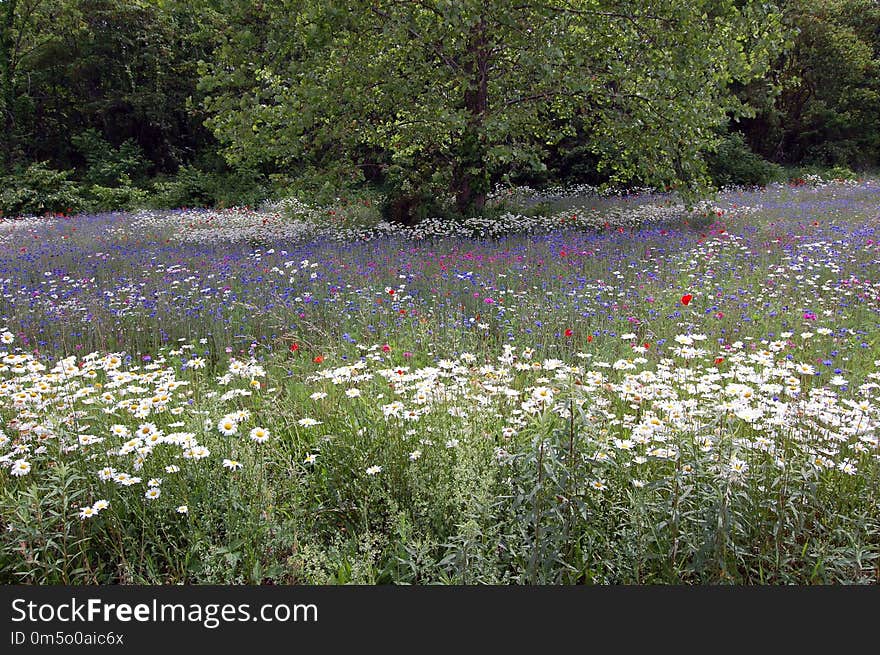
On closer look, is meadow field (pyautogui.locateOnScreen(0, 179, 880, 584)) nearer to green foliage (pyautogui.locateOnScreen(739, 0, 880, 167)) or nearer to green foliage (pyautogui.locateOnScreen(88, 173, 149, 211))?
green foliage (pyautogui.locateOnScreen(88, 173, 149, 211))

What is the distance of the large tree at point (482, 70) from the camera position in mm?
9375

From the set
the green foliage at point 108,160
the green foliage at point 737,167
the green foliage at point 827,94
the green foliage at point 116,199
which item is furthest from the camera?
the green foliage at point 108,160

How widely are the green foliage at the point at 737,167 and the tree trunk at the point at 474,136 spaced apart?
1011 centimetres

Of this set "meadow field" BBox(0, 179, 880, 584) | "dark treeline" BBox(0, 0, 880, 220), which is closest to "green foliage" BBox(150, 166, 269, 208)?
"dark treeline" BBox(0, 0, 880, 220)

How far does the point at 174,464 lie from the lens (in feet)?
9.39

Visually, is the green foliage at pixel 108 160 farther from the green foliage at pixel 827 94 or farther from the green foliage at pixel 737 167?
the green foliage at pixel 827 94

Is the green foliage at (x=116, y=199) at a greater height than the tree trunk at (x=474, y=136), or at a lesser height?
lesser

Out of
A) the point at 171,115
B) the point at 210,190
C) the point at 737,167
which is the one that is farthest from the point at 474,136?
the point at 171,115

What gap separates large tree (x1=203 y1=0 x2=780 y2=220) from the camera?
9.38 meters

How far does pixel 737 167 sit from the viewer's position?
19078 millimetres

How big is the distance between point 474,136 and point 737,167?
450 inches

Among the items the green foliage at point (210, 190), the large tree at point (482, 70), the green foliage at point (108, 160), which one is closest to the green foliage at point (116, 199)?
the green foliage at point (210, 190)

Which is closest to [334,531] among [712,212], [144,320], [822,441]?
[822,441]

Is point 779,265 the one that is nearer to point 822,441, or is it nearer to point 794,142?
point 822,441
